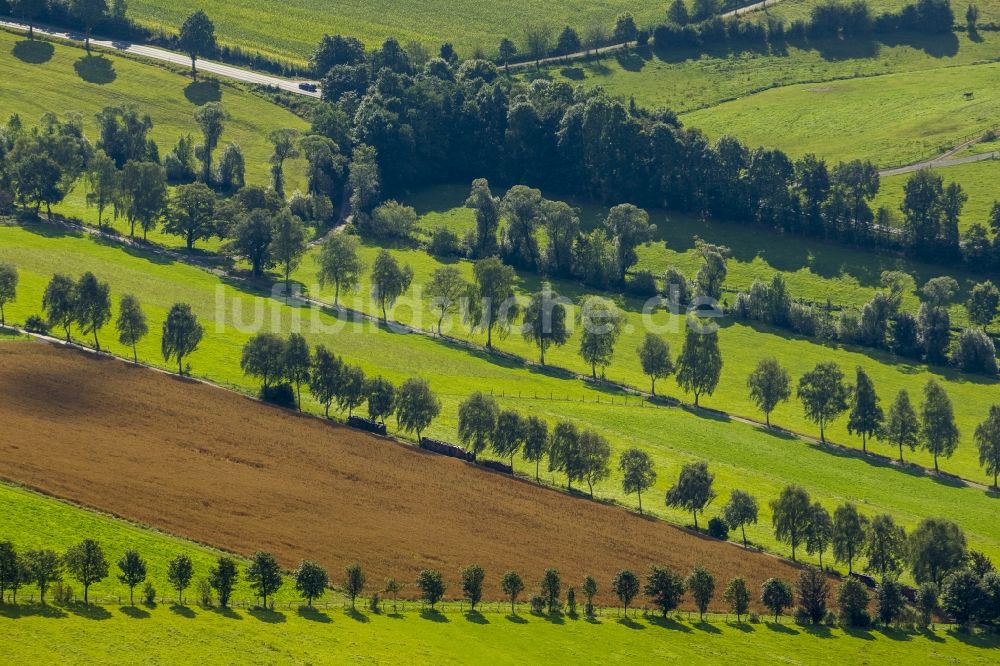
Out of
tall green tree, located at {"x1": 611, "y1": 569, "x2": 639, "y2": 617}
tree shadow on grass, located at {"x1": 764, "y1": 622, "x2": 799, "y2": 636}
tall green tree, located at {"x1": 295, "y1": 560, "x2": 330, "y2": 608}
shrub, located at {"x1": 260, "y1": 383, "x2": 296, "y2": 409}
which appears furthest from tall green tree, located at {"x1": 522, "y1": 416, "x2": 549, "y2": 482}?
tall green tree, located at {"x1": 295, "y1": 560, "x2": 330, "y2": 608}

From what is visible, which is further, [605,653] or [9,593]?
[605,653]

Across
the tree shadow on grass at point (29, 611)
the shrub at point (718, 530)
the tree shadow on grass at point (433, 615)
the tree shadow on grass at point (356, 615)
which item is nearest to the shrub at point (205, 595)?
the tree shadow on grass at point (356, 615)

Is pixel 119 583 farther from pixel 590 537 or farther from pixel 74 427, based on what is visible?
pixel 590 537

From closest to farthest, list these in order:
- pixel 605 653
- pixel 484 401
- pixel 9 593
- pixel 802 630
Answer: pixel 9 593, pixel 605 653, pixel 802 630, pixel 484 401

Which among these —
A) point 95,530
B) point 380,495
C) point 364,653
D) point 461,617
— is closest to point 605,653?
point 461,617

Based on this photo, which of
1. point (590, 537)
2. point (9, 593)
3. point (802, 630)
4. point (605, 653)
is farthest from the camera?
point (590, 537)

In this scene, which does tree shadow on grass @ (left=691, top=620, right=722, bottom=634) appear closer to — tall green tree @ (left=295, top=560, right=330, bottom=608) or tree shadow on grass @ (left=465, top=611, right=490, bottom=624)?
tree shadow on grass @ (left=465, top=611, right=490, bottom=624)

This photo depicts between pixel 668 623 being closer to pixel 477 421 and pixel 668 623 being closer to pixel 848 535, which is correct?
pixel 848 535

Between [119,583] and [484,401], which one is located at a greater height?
[484,401]
